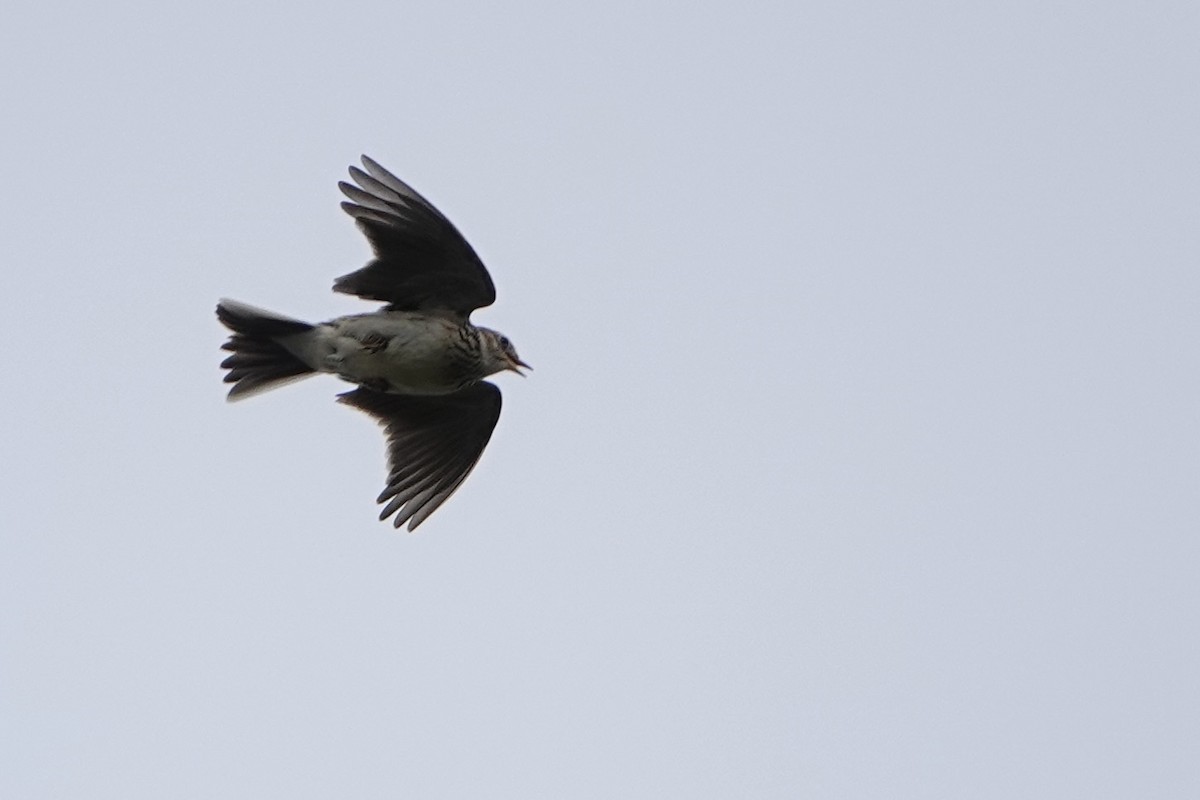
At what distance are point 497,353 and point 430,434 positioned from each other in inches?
44.8

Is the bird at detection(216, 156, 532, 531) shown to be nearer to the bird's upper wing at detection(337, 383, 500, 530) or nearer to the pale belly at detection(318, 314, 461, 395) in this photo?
the pale belly at detection(318, 314, 461, 395)

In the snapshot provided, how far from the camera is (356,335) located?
12016 millimetres

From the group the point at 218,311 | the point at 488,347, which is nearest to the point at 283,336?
the point at 218,311

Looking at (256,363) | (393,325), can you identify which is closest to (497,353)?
(393,325)

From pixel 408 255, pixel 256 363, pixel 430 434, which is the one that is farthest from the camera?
A: pixel 430 434

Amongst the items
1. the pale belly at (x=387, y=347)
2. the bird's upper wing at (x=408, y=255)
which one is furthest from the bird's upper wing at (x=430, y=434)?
the bird's upper wing at (x=408, y=255)

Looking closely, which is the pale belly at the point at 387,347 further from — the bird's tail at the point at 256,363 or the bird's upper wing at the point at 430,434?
the bird's upper wing at the point at 430,434

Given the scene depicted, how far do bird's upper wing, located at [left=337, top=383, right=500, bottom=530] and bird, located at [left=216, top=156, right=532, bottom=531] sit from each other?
0.61 metres

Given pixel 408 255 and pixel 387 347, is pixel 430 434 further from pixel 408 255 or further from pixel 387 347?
pixel 408 255

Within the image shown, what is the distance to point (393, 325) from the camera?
474 inches

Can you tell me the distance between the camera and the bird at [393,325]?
1175cm

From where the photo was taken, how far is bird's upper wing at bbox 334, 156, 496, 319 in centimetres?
1170

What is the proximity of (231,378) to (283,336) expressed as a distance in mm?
461

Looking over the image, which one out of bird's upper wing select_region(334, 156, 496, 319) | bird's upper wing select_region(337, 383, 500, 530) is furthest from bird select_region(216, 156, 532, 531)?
bird's upper wing select_region(337, 383, 500, 530)
